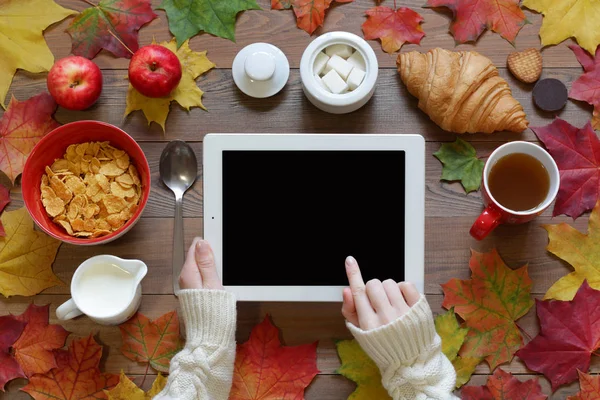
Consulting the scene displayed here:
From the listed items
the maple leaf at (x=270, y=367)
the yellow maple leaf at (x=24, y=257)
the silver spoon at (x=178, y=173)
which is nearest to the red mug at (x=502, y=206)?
the maple leaf at (x=270, y=367)

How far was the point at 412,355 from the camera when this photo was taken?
997mm

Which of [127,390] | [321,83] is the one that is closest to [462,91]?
[321,83]

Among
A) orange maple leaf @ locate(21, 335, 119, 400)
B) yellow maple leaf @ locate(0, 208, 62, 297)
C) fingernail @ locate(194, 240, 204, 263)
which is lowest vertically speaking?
orange maple leaf @ locate(21, 335, 119, 400)

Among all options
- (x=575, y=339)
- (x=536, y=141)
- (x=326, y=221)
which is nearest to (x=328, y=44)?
(x=326, y=221)

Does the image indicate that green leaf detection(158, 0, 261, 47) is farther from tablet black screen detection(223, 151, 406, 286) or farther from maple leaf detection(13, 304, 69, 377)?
maple leaf detection(13, 304, 69, 377)

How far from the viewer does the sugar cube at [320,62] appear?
1.06 metres

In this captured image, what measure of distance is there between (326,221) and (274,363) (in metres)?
0.28

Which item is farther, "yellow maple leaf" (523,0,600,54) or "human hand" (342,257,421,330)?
"yellow maple leaf" (523,0,600,54)

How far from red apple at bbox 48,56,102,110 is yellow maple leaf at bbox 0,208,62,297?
0.69 ft

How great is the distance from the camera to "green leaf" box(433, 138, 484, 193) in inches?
43.6

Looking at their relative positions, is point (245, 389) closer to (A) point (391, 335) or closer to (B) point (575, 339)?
(A) point (391, 335)

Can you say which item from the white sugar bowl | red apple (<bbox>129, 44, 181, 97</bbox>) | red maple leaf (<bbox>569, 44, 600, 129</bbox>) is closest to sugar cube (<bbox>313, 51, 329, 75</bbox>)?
the white sugar bowl

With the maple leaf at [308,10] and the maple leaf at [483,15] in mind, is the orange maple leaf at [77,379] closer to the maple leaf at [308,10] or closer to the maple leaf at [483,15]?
the maple leaf at [308,10]

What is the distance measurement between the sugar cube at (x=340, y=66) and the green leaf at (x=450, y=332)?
1.46 feet
